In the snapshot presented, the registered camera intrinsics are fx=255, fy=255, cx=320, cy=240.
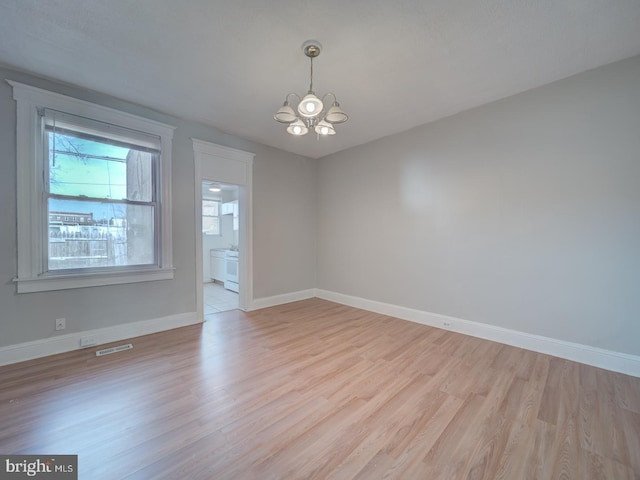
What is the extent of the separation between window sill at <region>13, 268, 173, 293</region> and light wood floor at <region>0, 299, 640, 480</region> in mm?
721

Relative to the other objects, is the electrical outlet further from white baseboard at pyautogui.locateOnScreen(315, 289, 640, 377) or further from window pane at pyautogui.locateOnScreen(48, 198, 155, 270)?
white baseboard at pyautogui.locateOnScreen(315, 289, 640, 377)

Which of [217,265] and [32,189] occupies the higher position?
[32,189]

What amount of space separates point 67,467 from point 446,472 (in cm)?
208

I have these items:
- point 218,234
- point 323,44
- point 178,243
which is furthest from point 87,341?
point 218,234

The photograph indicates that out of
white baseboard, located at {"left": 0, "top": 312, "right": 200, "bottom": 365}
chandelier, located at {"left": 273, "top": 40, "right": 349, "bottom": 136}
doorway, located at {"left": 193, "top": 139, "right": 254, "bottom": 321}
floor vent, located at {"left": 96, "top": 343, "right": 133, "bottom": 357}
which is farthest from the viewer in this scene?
doorway, located at {"left": 193, "top": 139, "right": 254, "bottom": 321}

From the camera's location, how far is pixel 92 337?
2869 millimetres

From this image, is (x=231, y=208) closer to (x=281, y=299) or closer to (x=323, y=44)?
(x=281, y=299)

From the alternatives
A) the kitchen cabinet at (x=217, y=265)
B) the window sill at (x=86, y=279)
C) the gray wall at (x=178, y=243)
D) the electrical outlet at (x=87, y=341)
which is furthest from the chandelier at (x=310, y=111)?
the kitchen cabinet at (x=217, y=265)

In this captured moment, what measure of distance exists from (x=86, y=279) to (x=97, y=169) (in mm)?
1259

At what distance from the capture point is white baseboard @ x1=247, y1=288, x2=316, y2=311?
4.38 metres

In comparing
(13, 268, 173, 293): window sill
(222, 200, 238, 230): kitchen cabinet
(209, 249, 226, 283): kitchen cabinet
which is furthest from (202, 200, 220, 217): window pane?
(13, 268, 173, 293): window sill

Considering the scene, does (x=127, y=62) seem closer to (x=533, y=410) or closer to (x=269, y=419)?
(x=269, y=419)

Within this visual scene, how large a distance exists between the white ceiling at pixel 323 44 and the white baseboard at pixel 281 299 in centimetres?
303

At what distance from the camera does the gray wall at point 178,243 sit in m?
2.47
